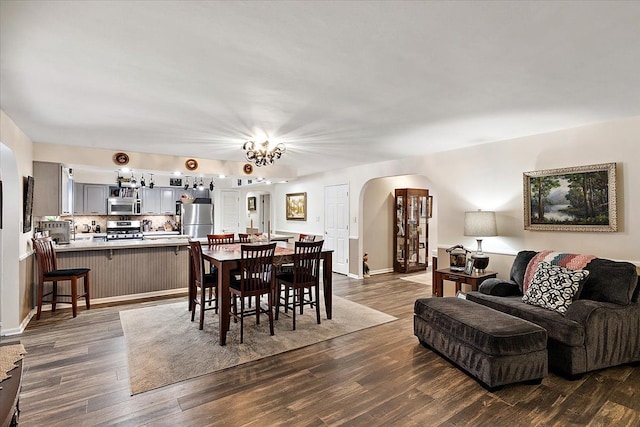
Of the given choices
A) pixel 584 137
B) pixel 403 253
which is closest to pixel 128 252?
pixel 403 253

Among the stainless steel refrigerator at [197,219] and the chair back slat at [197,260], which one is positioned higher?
the stainless steel refrigerator at [197,219]

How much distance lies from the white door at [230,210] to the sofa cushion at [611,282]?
8.94 metres

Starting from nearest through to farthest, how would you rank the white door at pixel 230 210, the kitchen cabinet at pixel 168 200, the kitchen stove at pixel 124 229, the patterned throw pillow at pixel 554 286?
the patterned throw pillow at pixel 554 286 → the kitchen stove at pixel 124 229 → the kitchen cabinet at pixel 168 200 → the white door at pixel 230 210

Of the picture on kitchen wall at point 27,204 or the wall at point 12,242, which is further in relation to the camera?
the picture on kitchen wall at point 27,204

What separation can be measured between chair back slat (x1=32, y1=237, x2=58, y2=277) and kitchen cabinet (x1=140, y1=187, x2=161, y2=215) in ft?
14.0

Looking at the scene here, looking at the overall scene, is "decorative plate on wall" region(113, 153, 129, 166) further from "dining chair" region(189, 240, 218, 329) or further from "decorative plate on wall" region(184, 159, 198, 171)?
"dining chair" region(189, 240, 218, 329)

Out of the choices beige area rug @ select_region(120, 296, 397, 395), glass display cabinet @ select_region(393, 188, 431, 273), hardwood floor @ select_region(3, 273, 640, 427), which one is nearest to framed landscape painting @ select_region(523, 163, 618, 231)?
hardwood floor @ select_region(3, 273, 640, 427)

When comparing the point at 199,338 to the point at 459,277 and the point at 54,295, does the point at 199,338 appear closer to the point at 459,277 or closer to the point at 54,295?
the point at 54,295

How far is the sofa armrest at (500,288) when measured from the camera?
12.2 feet

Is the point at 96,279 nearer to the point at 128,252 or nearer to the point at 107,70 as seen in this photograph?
the point at 128,252

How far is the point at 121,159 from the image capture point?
5215mm

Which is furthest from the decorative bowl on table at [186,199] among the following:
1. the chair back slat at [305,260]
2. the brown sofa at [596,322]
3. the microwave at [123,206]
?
the brown sofa at [596,322]

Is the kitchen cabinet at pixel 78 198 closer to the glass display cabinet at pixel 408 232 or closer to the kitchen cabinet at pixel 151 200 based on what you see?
the kitchen cabinet at pixel 151 200

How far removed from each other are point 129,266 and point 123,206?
3.57 m
